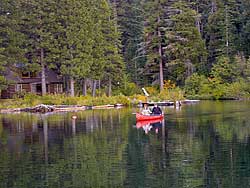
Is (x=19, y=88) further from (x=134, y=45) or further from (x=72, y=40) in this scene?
(x=134, y=45)

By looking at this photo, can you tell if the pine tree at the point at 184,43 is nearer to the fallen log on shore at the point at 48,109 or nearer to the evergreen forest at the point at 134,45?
the evergreen forest at the point at 134,45

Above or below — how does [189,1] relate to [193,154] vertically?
above

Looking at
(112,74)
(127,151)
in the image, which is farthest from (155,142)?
(112,74)

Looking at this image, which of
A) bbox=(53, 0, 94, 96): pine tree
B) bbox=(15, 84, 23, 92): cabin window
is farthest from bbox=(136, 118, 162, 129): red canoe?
bbox=(15, 84, 23, 92): cabin window

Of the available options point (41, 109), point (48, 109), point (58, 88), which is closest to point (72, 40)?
point (48, 109)

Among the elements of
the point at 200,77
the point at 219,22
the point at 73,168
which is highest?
the point at 219,22

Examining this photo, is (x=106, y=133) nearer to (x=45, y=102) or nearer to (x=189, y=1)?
(x=45, y=102)

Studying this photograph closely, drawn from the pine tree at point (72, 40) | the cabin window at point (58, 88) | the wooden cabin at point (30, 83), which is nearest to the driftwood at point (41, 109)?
the pine tree at point (72, 40)

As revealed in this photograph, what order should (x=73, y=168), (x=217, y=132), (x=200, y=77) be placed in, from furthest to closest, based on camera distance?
(x=200, y=77) → (x=217, y=132) → (x=73, y=168)

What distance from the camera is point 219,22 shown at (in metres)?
73.1

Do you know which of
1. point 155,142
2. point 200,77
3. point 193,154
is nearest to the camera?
point 193,154

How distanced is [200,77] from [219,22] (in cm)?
850

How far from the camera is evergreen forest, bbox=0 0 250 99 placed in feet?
185

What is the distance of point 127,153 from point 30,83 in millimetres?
41696
